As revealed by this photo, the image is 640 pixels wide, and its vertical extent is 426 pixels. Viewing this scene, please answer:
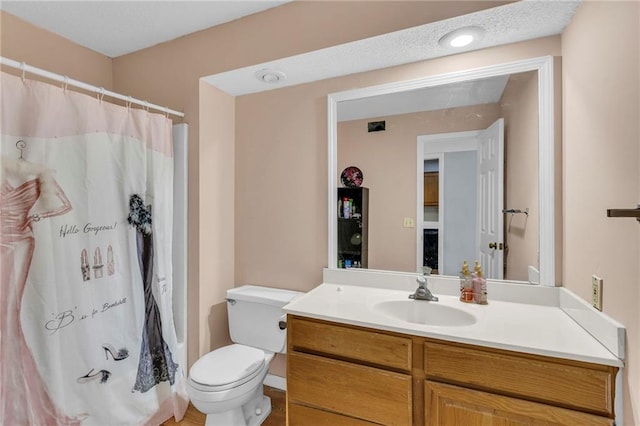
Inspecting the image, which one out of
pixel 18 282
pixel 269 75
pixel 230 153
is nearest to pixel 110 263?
pixel 18 282

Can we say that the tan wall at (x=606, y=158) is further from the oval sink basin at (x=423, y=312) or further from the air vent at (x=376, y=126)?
the air vent at (x=376, y=126)

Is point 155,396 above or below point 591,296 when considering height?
below

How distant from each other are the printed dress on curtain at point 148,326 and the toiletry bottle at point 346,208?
1.16 metres

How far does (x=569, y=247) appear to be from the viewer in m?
1.32

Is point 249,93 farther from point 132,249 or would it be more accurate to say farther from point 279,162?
point 132,249

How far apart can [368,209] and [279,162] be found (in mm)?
687

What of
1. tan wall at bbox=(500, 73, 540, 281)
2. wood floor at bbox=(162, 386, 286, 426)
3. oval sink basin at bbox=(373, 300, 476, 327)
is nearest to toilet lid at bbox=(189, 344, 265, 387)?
wood floor at bbox=(162, 386, 286, 426)

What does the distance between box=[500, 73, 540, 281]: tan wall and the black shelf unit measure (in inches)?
29.3

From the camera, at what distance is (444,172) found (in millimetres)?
1659

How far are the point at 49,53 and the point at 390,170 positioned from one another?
87.9 inches

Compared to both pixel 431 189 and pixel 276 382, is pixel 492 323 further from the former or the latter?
pixel 276 382

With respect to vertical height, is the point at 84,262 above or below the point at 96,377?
above

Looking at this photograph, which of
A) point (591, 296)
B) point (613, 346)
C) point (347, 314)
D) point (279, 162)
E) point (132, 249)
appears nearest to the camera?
point (613, 346)

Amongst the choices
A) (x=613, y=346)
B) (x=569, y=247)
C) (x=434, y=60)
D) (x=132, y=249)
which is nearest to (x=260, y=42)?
(x=434, y=60)
